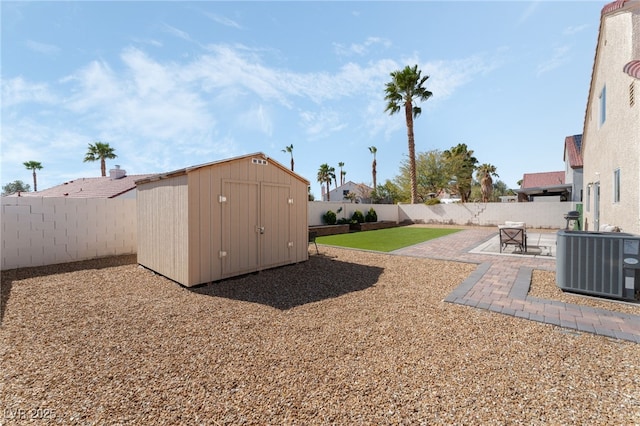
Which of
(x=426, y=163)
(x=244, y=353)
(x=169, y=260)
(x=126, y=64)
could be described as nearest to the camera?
(x=244, y=353)

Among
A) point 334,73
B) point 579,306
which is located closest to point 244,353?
point 579,306

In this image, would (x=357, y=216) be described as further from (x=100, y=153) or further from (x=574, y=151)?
(x=100, y=153)

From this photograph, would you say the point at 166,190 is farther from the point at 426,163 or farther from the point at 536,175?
the point at 536,175

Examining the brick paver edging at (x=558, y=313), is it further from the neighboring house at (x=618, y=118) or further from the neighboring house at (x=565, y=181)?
the neighboring house at (x=565, y=181)

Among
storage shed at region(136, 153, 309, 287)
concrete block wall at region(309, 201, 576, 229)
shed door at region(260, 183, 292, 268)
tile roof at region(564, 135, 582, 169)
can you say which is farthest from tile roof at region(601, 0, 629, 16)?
concrete block wall at region(309, 201, 576, 229)

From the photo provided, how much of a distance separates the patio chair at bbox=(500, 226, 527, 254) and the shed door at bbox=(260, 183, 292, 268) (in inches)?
286

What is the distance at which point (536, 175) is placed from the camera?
28453 mm

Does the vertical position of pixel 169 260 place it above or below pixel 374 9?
below

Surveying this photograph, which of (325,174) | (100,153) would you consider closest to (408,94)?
(325,174)

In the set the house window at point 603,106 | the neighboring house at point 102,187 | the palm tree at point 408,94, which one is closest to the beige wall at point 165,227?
the neighboring house at point 102,187

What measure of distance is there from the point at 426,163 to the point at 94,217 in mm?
31503

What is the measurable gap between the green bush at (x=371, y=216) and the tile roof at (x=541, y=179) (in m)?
17.6

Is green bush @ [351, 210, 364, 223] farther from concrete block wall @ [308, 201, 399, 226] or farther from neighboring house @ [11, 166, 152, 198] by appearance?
neighboring house @ [11, 166, 152, 198]

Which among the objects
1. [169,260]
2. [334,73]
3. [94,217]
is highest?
[334,73]
